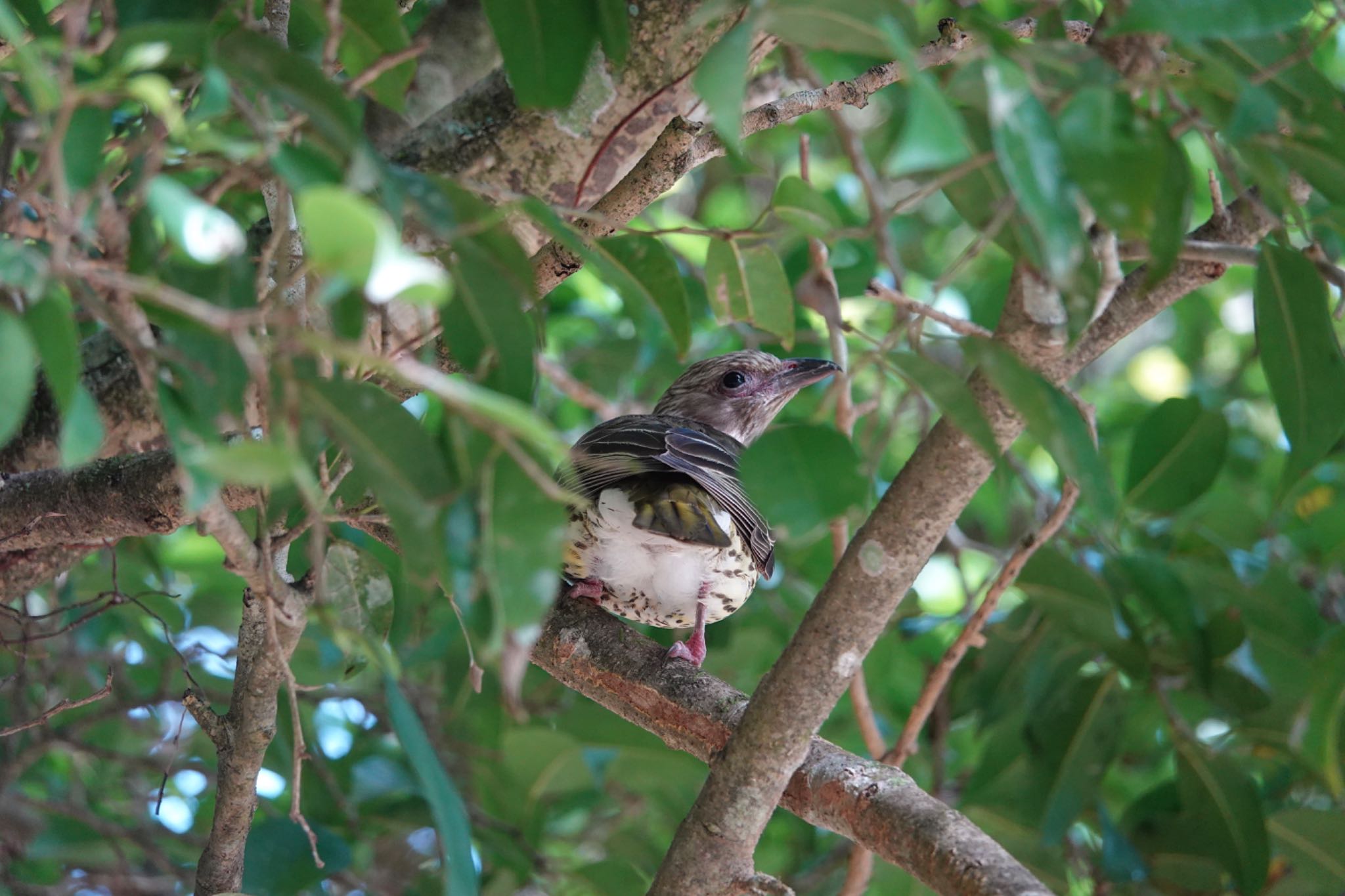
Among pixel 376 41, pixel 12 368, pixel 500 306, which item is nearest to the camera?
pixel 12 368

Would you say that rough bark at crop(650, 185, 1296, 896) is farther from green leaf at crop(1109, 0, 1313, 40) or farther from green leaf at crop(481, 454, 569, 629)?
green leaf at crop(481, 454, 569, 629)

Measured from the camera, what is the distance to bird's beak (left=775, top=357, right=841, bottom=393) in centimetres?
448

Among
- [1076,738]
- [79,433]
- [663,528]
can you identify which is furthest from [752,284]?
[1076,738]

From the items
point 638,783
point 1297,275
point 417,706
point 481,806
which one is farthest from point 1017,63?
point 417,706

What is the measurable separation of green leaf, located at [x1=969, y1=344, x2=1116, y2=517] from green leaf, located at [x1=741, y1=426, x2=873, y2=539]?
291 millimetres

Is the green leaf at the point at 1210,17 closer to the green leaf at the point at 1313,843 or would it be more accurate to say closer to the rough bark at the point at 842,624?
the rough bark at the point at 842,624

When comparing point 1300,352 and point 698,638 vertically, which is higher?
point 698,638

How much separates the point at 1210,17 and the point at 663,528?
7.22 ft

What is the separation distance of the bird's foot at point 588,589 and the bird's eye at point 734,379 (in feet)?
4.45

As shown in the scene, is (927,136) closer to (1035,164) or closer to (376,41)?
(1035,164)

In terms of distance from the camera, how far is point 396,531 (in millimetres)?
1278

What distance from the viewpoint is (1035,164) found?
121 centimetres

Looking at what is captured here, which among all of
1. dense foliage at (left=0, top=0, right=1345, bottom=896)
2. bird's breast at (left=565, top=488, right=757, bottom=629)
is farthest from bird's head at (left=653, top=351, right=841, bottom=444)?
bird's breast at (left=565, top=488, right=757, bottom=629)

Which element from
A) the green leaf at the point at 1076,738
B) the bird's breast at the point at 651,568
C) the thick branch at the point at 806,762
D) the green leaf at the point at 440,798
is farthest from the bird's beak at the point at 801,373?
the green leaf at the point at 440,798
